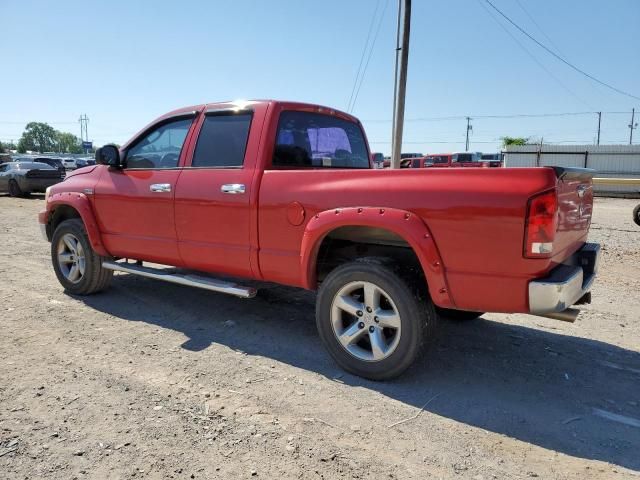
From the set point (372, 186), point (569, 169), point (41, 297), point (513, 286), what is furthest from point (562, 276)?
point (41, 297)

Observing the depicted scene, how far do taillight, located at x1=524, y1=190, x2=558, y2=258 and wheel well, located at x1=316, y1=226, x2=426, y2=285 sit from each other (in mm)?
832

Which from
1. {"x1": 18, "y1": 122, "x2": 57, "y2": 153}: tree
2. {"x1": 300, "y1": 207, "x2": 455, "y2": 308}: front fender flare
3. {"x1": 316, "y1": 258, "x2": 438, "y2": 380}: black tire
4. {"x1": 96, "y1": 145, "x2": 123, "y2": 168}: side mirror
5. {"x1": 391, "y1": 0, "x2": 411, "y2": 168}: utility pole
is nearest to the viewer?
{"x1": 300, "y1": 207, "x2": 455, "y2": 308}: front fender flare

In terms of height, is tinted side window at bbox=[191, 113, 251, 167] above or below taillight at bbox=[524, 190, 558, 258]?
above

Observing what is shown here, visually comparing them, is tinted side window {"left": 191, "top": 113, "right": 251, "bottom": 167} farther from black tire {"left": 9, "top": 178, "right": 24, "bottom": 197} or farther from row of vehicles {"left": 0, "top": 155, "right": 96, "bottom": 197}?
black tire {"left": 9, "top": 178, "right": 24, "bottom": 197}

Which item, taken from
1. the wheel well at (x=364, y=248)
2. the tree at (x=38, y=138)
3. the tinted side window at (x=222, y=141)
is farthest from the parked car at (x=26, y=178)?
the tree at (x=38, y=138)

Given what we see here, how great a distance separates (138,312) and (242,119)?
2264 mm

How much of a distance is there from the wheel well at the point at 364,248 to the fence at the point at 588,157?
85.1 ft

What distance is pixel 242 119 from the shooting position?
4.25 metres

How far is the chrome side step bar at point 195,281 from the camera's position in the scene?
A: 402 cm

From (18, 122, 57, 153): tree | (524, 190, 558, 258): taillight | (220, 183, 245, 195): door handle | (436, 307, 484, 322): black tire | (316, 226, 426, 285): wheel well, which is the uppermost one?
(18, 122, 57, 153): tree

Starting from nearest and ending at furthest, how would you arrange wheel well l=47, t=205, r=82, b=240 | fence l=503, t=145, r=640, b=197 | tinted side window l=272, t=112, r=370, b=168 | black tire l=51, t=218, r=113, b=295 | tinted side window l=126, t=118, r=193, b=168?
tinted side window l=272, t=112, r=370, b=168, tinted side window l=126, t=118, r=193, b=168, black tire l=51, t=218, r=113, b=295, wheel well l=47, t=205, r=82, b=240, fence l=503, t=145, r=640, b=197

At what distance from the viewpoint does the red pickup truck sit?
285cm

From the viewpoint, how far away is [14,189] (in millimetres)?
19547

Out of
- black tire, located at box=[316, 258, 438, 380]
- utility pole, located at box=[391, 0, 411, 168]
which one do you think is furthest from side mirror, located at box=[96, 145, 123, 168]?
utility pole, located at box=[391, 0, 411, 168]
